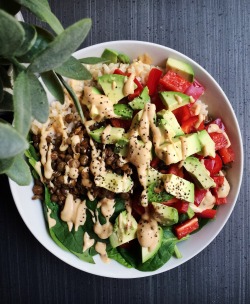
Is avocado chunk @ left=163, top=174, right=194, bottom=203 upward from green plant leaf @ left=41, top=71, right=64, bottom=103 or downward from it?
downward

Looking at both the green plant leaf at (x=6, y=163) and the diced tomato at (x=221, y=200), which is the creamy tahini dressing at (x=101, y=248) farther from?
the green plant leaf at (x=6, y=163)

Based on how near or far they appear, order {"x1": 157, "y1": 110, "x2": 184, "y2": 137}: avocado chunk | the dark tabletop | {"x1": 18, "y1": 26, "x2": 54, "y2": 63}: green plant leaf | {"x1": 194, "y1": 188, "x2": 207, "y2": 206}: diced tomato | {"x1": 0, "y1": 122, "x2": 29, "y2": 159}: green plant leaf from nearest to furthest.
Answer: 1. {"x1": 0, "y1": 122, "x2": 29, "y2": 159}: green plant leaf
2. {"x1": 18, "y1": 26, "x2": 54, "y2": 63}: green plant leaf
3. {"x1": 157, "y1": 110, "x2": 184, "y2": 137}: avocado chunk
4. {"x1": 194, "y1": 188, "x2": 207, "y2": 206}: diced tomato
5. the dark tabletop

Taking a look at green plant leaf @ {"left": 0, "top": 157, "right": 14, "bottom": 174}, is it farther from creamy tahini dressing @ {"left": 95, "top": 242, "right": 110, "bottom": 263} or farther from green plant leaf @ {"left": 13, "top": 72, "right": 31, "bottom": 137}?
creamy tahini dressing @ {"left": 95, "top": 242, "right": 110, "bottom": 263}

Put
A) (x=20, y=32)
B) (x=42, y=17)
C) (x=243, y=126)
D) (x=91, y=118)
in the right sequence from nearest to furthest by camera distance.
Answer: (x=20, y=32) < (x=42, y=17) < (x=91, y=118) < (x=243, y=126)

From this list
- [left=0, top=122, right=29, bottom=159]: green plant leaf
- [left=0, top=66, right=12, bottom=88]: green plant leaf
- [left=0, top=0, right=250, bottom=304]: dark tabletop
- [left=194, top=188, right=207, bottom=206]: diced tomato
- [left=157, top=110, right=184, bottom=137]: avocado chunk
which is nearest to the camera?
[left=0, top=122, right=29, bottom=159]: green plant leaf

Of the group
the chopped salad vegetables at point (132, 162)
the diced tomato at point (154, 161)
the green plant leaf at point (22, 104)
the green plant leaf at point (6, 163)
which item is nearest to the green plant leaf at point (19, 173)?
the green plant leaf at point (6, 163)

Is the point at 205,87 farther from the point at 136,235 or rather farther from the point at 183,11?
the point at 136,235

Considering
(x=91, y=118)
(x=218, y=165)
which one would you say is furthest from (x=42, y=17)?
(x=218, y=165)

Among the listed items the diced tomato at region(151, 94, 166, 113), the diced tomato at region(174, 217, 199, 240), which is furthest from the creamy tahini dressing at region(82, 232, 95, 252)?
the diced tomato at region(151, 94, 166, 113)
